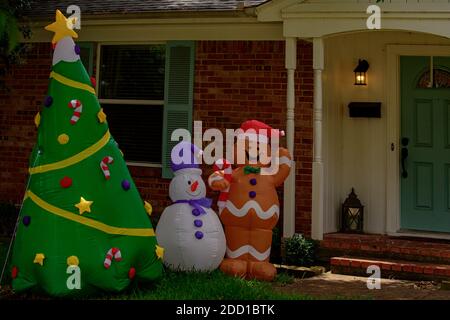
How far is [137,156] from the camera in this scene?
8.84m

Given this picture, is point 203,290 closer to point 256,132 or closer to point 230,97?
point 256,132

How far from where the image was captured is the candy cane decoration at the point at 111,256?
537 cm

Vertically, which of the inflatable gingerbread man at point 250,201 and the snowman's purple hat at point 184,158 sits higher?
the snowman's purple hat at point 184,158

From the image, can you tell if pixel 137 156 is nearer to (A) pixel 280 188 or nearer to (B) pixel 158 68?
(B) pixel 158 68

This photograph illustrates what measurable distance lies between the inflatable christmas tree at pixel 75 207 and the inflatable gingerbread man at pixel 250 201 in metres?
1.17

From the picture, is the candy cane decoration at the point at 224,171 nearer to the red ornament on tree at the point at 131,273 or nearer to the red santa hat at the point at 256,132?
the red santa hat at the point at 256,132

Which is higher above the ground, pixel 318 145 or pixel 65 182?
pixel 318 145

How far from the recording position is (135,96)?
8.87 metres

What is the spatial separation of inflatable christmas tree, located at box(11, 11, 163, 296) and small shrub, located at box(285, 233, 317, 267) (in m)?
2.13

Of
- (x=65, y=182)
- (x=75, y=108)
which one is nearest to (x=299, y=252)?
(x=65, y=182)

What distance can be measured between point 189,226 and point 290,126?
6.53 ft

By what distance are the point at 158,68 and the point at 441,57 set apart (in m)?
3.86

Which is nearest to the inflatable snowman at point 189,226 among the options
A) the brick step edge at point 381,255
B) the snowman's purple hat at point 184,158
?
the snowman's purple hat at point 184,158
